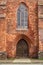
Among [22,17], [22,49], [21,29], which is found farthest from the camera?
[22,17]

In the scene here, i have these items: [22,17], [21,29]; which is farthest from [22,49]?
[22,17]

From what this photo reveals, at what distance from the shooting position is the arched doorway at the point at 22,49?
1314 inches

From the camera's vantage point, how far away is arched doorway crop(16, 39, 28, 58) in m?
33.4

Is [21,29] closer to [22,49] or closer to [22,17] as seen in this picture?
[22,17]

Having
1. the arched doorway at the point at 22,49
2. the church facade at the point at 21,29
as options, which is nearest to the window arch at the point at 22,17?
the church facade at the point at 21,29

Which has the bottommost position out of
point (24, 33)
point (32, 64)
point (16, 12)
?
point (32, 64)

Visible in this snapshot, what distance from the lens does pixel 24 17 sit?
3388cm

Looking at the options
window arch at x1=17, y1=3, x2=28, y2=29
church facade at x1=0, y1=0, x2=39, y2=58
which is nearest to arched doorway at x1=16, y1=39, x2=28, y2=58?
church facade at x1=0, y1=0, x2=39, y2=58

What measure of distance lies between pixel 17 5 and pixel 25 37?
140 inches

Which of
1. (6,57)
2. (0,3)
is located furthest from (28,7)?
(6,57)

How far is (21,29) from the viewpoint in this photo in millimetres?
33375

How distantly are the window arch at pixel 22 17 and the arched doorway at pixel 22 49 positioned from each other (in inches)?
63.8

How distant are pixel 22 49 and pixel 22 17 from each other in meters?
3.47

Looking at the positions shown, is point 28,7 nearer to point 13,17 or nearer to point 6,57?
point 13,17
